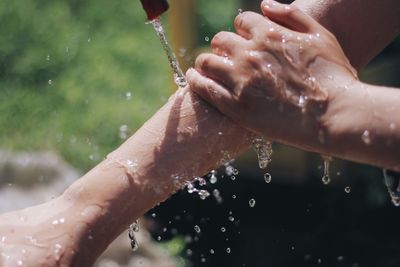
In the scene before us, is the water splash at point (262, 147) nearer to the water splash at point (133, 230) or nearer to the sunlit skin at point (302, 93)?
the sunlit skin at point (302, 93)

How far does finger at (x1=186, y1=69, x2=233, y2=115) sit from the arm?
0.08 feet

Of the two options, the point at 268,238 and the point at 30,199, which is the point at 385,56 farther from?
the point at 30,199

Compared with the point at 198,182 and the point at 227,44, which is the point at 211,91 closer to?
the point at 227,44

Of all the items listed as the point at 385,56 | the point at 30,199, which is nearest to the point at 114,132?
the point at 30,199

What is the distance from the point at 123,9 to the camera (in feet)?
14.9

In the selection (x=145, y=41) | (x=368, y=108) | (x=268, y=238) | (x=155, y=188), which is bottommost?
(x=268, y=238)

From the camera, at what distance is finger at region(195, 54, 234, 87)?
187 cm

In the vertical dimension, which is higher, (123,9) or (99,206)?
(99,206)

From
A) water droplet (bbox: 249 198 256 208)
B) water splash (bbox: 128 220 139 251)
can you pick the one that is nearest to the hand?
water splash (bbox: 128 220 139 251)

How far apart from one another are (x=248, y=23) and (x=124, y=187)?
437 mm

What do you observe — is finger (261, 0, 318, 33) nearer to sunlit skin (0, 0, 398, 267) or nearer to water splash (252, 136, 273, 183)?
sunlit skin (0, 0, 398, 267)

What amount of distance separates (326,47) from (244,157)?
5.95 feet

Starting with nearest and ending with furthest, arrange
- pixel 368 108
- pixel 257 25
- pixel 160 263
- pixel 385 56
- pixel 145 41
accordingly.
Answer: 1. pixel 368 108
2. pixel 257 25
3. pixel 160 263
4. pixel 385 56
5. pixel 145 41

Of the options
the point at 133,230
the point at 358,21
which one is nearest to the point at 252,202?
the point at 133,230
